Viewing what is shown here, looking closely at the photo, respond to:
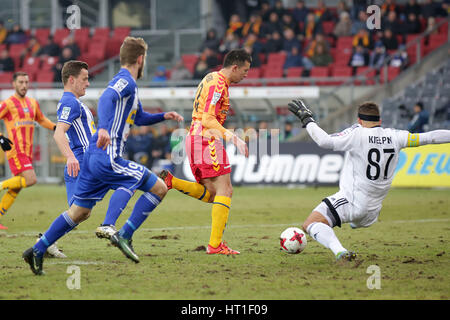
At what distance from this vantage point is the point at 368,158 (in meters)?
7.01

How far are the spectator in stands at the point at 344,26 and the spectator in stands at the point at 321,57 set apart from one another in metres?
1.41

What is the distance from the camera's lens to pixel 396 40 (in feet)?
73.9

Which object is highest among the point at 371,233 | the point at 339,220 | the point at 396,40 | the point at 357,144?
the point at 396,40

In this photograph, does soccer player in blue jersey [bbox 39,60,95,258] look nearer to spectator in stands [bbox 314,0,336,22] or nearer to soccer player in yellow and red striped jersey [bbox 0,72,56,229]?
soccer player in yellow and red striped jersey [bbox 0,72,56,229]

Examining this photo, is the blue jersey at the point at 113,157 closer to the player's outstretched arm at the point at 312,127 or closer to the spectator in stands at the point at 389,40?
the player's outstretched arm at the point at 312,127

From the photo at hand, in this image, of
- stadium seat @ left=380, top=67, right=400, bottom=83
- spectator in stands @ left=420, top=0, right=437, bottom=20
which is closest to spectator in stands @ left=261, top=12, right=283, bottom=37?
stadium seat @ left=380, top=67, right=400, bottom=83

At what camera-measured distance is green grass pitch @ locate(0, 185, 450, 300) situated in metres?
5.59

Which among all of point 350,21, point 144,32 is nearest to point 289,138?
point 350,21

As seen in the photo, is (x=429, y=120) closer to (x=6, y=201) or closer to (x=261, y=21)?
(x=261, y=21)

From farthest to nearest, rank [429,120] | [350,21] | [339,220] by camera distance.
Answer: [350,21] < [429,120] < [339,220]

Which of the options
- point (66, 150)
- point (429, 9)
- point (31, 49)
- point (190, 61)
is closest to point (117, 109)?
point (66, 150)

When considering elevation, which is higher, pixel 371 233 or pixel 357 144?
pixel 357 144

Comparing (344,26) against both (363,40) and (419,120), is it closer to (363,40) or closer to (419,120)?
(363,40)

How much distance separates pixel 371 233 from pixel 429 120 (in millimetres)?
11039
